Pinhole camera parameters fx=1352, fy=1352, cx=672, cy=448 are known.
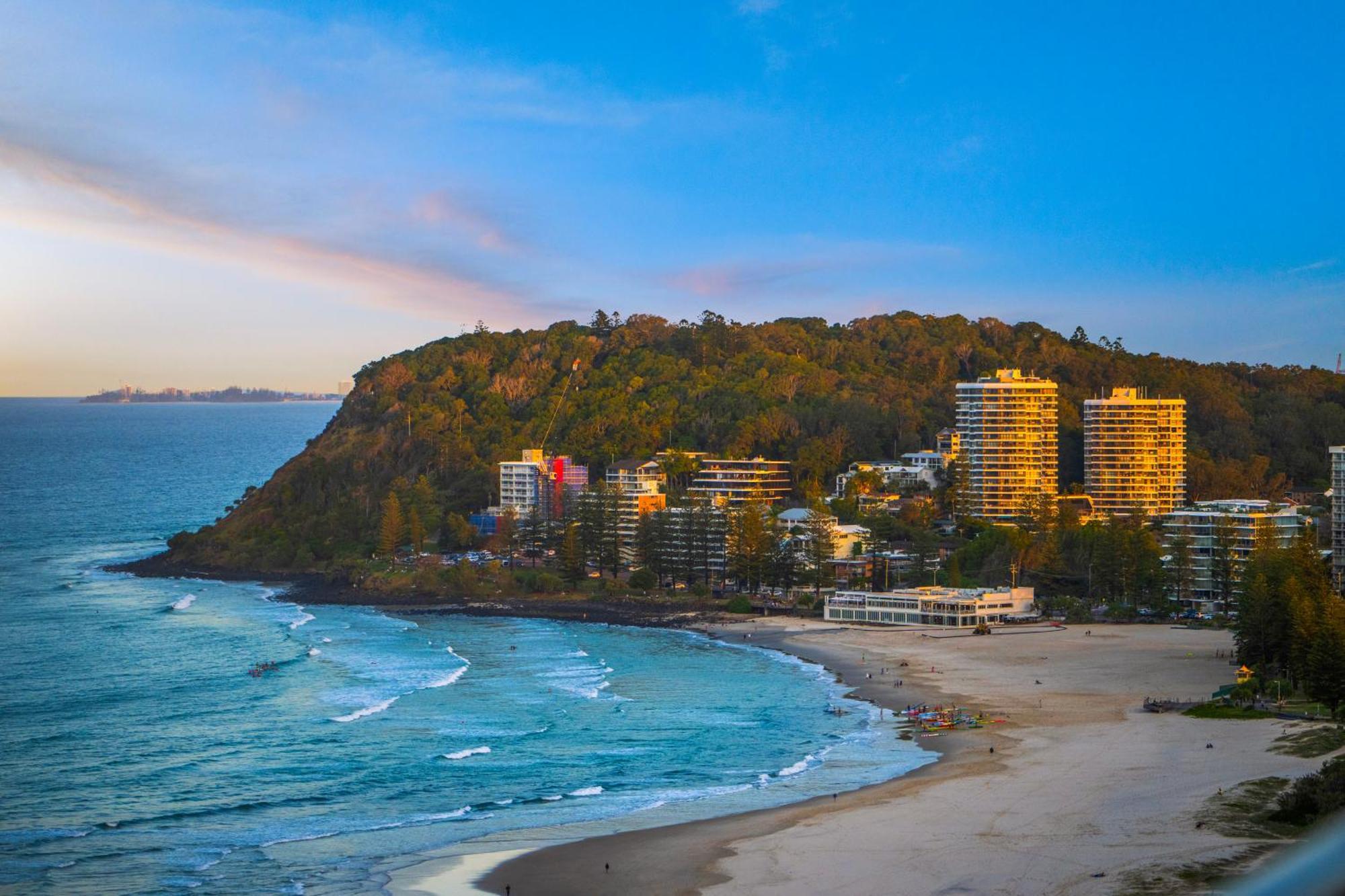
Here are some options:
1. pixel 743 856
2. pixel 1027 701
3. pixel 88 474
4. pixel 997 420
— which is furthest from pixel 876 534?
pixel 88 474

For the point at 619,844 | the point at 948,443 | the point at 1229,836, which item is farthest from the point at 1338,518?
the point at 619,844

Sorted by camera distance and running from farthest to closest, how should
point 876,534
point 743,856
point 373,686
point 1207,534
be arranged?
point 876,534 → point 1207,534 → point 373,686 → point 743,856

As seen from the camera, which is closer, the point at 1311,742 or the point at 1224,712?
the point at 1311,742

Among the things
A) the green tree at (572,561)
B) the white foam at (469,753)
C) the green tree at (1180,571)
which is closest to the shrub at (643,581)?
the green tree at (572,561)

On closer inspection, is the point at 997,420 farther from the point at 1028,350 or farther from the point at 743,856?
the point at 743,856

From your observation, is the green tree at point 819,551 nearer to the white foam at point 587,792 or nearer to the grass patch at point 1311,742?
the grass patch at point 1311,742

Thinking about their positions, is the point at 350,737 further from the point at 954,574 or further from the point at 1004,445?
the point at 1004,445

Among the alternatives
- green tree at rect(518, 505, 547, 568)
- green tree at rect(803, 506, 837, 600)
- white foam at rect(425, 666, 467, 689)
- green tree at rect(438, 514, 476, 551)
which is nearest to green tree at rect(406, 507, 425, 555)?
green tree at rect(438, 514, 476, 551)
